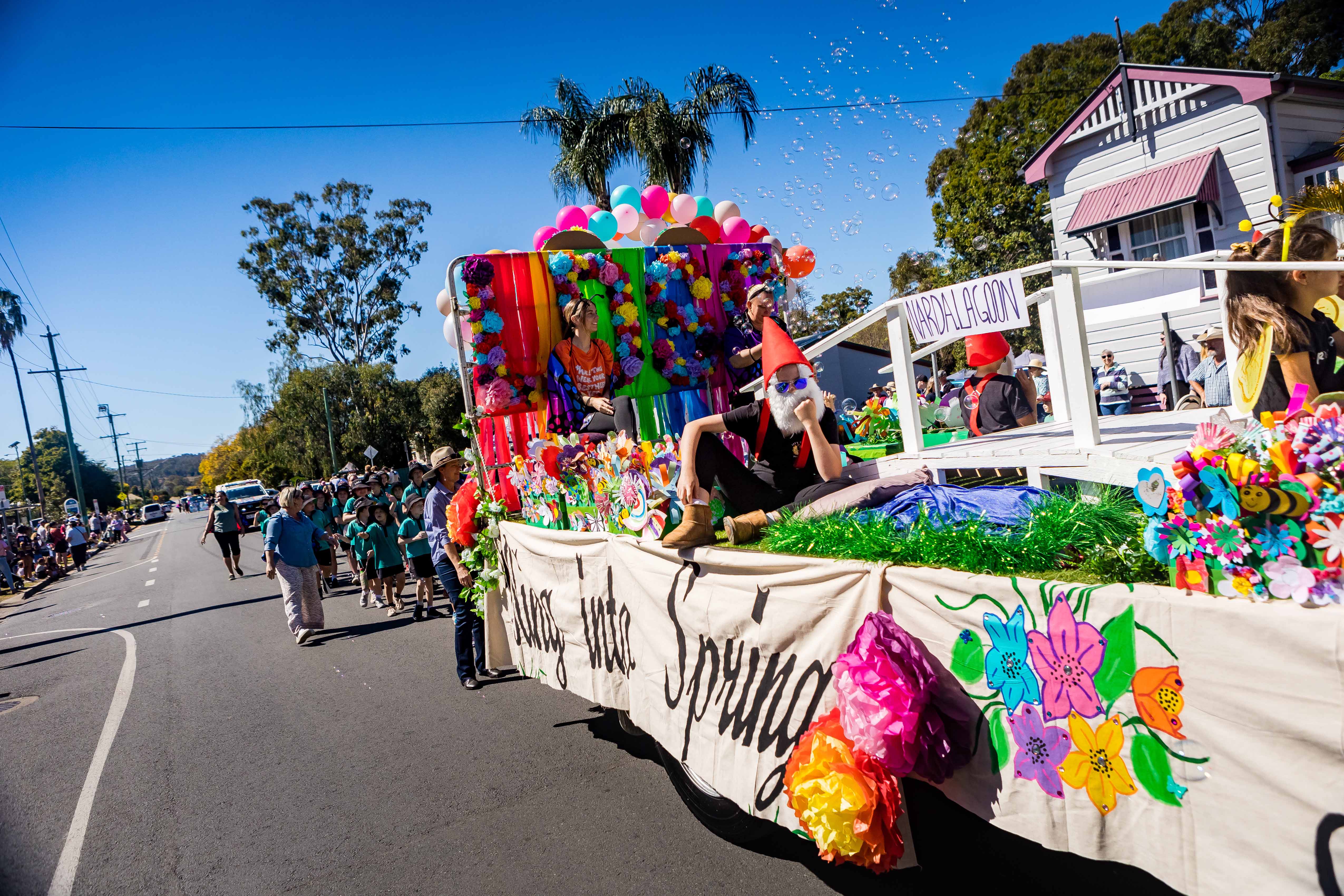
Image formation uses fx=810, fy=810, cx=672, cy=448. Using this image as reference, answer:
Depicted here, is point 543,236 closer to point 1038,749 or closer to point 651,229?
point 651,229

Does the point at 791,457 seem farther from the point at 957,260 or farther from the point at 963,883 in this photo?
the point at 957,260

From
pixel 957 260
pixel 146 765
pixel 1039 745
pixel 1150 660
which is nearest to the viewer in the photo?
pixel 1150 660

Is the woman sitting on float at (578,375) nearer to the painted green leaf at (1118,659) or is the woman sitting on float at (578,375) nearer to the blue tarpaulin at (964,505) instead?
the blue tarpaulin at (964,505)

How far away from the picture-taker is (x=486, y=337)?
5.85 m

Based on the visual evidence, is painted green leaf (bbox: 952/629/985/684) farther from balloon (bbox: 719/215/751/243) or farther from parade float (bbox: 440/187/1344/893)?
balloon (bbox: 719/215/751/243)

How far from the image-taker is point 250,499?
37.1m

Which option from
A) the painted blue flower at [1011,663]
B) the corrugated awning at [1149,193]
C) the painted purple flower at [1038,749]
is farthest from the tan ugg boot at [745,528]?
the corrugated awning at [1149,193]

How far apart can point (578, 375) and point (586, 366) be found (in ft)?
0.32

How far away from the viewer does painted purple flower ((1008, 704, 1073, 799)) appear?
2143 mm

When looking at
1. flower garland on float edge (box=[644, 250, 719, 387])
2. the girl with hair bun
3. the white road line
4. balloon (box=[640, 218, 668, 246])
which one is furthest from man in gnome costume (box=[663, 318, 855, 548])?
the white road line

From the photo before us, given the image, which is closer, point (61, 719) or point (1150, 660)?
point (1150, 660)

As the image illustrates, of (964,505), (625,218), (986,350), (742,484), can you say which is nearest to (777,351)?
(742,484)

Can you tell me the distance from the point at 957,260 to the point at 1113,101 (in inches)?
428

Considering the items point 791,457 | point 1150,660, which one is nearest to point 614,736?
point 791,457
